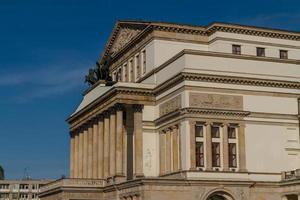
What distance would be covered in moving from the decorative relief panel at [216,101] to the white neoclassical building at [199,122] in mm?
95

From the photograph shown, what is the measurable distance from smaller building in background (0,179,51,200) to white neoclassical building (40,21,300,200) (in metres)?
101

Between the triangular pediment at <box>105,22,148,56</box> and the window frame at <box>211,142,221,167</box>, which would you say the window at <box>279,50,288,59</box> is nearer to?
the triangular pediment at <box>105,22,148,56</box>

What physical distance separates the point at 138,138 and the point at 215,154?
26.7 feet

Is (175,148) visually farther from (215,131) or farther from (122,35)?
(122,35)

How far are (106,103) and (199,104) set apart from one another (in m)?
12.2

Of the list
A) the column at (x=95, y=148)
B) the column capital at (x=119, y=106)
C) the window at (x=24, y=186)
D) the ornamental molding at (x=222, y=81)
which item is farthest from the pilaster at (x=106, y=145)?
the window at (x=24, y=186)

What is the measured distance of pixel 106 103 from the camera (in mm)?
63969

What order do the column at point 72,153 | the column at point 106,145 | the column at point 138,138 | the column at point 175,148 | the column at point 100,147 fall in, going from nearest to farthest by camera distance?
1. the column at point 175,148
2. the column at point 138,138
3. the column at point 106,145
4. the column at point 100,147
5. the column at point 72,153

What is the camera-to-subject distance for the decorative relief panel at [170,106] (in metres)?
56.5

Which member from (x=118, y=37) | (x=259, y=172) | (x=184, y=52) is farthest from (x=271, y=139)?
A: (x=118, y=37)

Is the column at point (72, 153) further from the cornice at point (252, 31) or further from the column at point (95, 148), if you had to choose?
the cornice at point (252, 31)

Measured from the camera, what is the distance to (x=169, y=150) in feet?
193

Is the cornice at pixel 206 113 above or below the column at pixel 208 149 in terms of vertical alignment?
above

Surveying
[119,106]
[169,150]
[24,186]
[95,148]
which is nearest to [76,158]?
[95,148]
